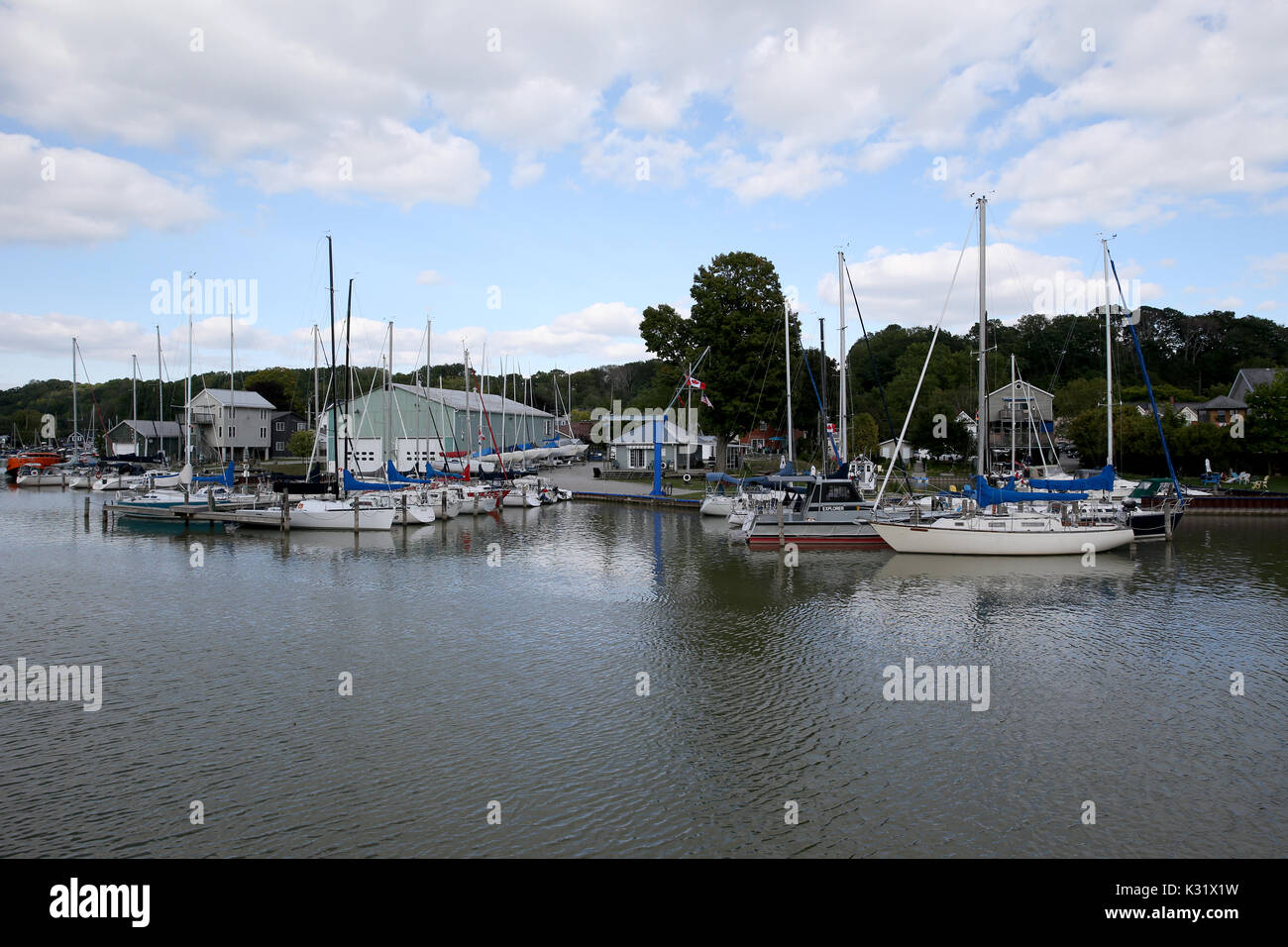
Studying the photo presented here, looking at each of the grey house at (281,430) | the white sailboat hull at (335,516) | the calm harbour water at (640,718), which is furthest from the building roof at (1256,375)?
the grey house at (281,430)

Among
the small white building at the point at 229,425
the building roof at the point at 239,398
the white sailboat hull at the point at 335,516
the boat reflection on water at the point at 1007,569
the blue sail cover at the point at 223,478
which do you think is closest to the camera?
the boat reflection on water at the point at 1007,569

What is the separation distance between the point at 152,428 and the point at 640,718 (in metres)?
86.3

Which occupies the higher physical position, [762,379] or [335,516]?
[762,379]

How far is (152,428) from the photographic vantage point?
81625 millimetres

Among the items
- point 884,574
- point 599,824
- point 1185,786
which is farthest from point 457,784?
point 884,574

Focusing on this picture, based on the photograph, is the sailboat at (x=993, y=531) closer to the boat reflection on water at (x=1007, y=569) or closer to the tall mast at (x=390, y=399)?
the boat reflection on water at (x=1007, y=569)

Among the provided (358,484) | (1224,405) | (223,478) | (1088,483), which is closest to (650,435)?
(358,484)

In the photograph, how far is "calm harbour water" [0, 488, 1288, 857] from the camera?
8734 millimetres

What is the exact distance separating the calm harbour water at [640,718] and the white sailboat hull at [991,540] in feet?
9.02

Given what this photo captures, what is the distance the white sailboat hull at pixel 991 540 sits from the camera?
2641 cm

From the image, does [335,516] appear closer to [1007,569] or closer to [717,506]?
[717,506]

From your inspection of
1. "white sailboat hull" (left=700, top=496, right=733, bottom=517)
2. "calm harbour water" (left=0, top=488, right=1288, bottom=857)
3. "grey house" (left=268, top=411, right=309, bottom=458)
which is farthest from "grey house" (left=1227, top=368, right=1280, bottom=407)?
"grey house" (left=268, top=411, right=309, bottom=458)

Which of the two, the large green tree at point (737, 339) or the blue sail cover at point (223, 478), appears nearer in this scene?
the blue sail cover at point (223, 478)
